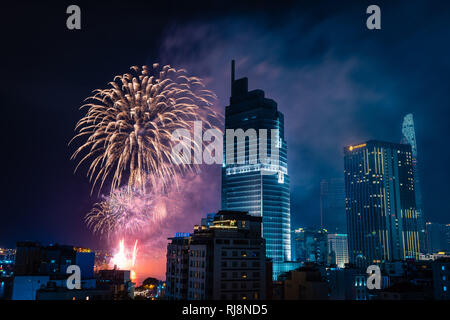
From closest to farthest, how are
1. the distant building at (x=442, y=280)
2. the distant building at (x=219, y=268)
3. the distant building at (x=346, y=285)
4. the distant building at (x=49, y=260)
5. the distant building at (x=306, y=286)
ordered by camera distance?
1. the distant building at (x=219, y=268)
2. the distant building at (x=306, y=286)
3. the distant building at (x=442, y=280)
4. the distant building at (x=49, y=260)
5. the distant building at (x=346, y=285)

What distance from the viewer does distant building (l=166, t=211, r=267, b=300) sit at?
3583 inches

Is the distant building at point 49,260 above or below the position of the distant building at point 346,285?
above

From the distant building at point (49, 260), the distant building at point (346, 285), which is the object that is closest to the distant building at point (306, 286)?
the distant building at point (346, 285)

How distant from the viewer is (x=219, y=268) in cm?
9112

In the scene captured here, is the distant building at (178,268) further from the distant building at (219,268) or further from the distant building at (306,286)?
the distant building at (306,286)

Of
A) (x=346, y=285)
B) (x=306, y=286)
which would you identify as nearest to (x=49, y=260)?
(x=306, y=286)

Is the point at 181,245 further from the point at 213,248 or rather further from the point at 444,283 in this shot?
the point at 444,283

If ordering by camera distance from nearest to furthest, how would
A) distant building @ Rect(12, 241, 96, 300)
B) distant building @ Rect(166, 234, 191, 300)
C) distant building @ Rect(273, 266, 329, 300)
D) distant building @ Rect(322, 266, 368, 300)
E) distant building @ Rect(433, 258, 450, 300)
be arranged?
distant building @ Rect(273, 266, 329, 300), distant building @ Rect(166, 234, 191, 300), distant building @ Rect(433, 258, 450, 300), distant building @ Rect(12, 241, 96, 300), distant building @ Rect(322, 266, 368, 300)

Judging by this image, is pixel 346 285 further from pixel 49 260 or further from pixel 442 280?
pixel 49 260

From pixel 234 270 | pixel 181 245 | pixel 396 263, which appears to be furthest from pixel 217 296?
pixel 396 263

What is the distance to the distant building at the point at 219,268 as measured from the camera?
9102cm

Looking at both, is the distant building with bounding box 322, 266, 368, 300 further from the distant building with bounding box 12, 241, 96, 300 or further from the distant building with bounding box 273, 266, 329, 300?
the distant building with bounding box 12, 241, 96, 300

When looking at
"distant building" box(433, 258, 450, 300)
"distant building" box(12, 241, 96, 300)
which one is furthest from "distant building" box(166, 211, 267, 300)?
"distant building" box(433, 258, 450, 300)
